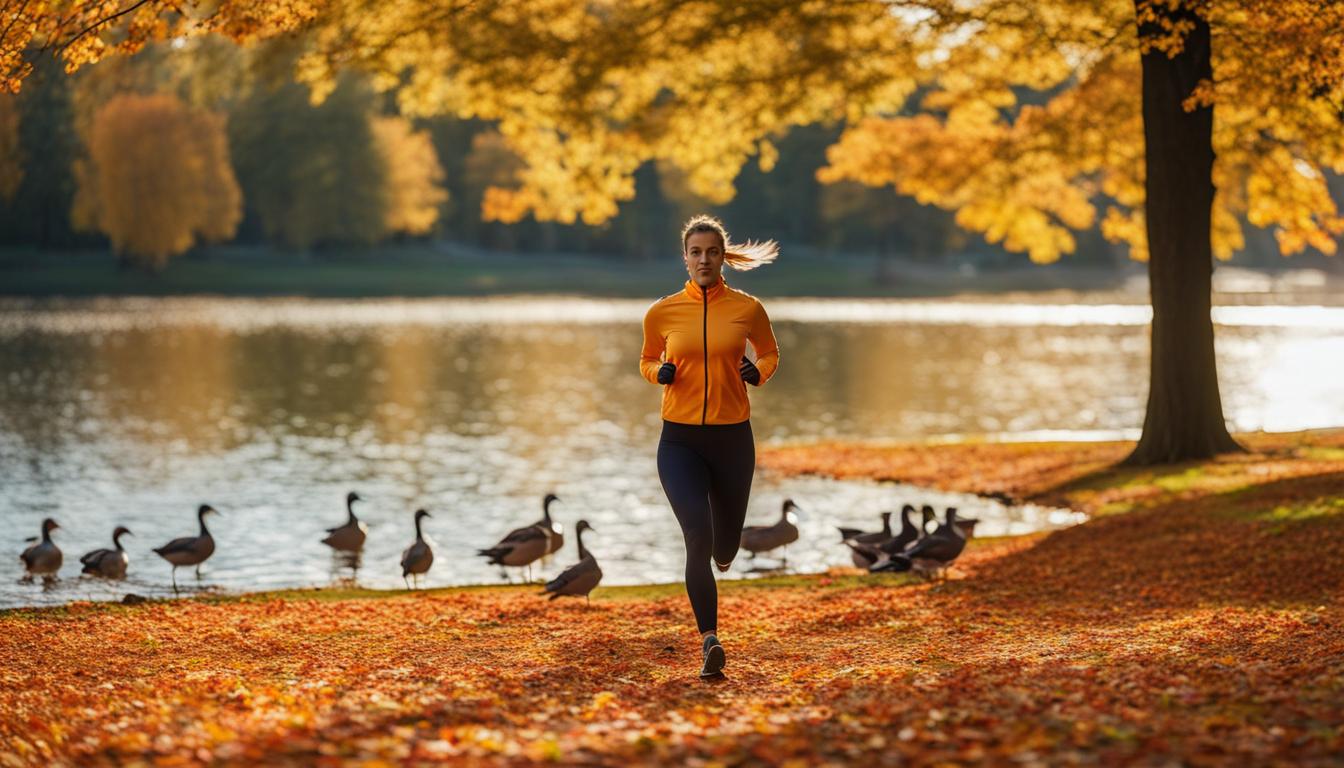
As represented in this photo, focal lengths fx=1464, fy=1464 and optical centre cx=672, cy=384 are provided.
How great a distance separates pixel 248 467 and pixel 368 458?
246 cm

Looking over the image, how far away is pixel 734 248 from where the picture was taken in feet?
31.7

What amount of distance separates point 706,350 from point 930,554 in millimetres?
6466

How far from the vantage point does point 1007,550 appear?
54.4ft

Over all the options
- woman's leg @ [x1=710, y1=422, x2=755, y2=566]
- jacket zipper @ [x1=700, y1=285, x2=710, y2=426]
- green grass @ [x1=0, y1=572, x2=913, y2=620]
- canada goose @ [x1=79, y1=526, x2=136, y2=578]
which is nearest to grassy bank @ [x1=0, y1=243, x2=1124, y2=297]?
canada goose @ [x1=79, y1=526, x2=136, y2=578]

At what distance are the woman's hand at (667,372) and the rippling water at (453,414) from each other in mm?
7590

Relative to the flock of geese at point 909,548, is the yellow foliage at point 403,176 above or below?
above

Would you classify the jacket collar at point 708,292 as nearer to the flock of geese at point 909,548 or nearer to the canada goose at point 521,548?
the flock of geese at point 909,548

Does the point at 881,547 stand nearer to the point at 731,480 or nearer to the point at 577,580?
the point at 577,580

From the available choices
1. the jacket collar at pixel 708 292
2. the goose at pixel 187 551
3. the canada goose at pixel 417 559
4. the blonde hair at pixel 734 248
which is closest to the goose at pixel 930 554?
the canada goose at pixel 417 559

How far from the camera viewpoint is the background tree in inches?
3068

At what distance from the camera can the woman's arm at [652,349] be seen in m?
9.11

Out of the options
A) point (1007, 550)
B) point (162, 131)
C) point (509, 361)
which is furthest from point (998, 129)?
point (162, 131)

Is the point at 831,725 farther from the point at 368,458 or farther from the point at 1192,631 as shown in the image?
the point at 368,458

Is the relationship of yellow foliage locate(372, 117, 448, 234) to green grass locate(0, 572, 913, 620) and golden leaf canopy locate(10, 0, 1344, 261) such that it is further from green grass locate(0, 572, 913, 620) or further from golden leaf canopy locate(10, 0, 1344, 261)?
green grass locate(0, 572, 913, 620)
